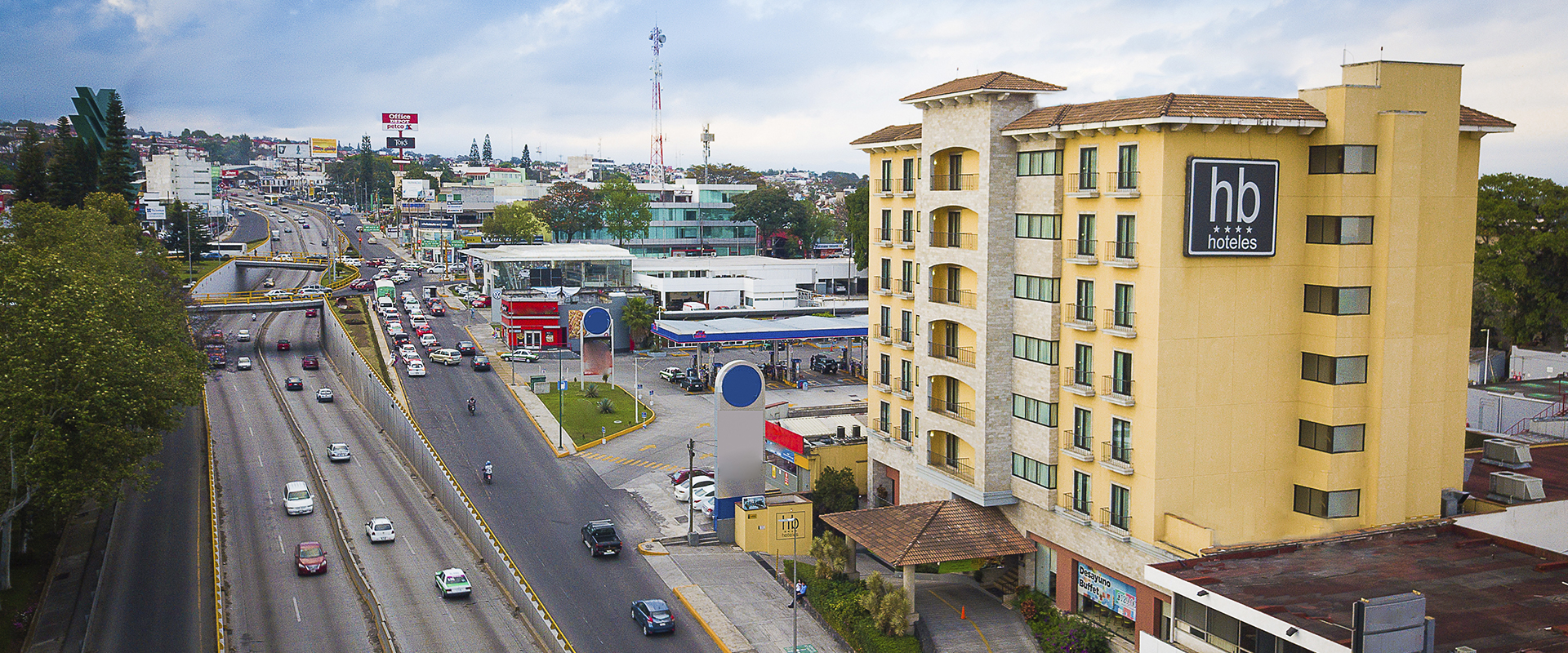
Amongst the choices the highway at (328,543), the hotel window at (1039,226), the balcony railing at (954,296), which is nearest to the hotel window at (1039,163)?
the hotel window at (1039,226)

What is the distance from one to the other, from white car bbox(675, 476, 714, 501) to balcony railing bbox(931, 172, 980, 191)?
24.3m

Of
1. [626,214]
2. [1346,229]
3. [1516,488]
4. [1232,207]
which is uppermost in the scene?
[626,214]

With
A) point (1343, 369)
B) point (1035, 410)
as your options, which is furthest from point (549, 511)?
point (1343, 369)

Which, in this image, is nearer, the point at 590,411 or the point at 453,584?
the point at 453,584

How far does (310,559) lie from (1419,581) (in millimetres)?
50524

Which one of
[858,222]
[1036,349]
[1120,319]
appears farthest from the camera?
[858,222]

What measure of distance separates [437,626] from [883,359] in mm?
28438

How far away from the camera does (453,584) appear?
54656 mm

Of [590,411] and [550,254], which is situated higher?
[550,254]

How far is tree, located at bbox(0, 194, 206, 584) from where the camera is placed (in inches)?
1999

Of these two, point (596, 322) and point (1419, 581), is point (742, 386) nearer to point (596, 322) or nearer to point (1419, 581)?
point (1419, 581)

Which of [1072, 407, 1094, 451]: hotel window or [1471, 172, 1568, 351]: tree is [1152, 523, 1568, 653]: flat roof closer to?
[1072, 407, 1094, 451]: hotel window

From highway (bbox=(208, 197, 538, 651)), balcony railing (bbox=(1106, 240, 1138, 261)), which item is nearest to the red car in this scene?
highway (bbox=(208, 197, 538, 651))

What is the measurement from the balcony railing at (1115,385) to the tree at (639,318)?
252 feet
